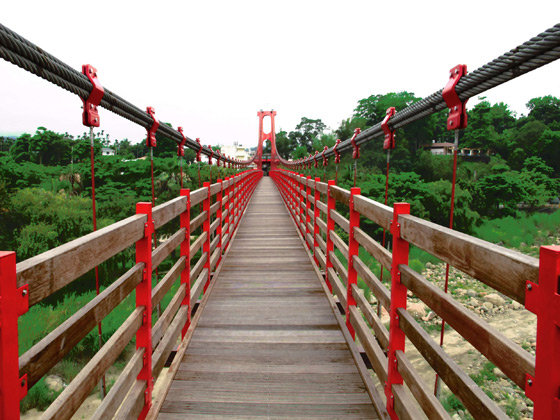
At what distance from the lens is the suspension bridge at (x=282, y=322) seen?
33.2 inches

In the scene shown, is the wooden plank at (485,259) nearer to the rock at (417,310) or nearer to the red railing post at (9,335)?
the red railing post at (9,335)

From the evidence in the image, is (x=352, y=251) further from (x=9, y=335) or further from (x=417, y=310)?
(x=417, y=310)

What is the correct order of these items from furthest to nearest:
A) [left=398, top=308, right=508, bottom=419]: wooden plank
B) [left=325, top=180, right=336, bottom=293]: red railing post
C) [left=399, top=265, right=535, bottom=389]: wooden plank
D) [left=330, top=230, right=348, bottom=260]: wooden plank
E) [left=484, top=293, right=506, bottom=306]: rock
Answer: [left=484, top=293, right=506, bottom=306]: rock < [left=325, top=180, right=336, bottom=293]: red railing post < [left=330, top=230, right=348, bottom=260]: wooden plank < [left=398, top=308, right=508, bottom=419]: wooden plank < [left=399, top=265, right=535, bottom=389]: wooden plank

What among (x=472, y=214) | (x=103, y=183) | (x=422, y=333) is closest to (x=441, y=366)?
(x=422, y=333)

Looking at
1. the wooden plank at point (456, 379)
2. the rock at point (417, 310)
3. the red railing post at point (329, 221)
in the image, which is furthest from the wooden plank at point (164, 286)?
the rock at point (417, 310)

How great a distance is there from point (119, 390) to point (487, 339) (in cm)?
125

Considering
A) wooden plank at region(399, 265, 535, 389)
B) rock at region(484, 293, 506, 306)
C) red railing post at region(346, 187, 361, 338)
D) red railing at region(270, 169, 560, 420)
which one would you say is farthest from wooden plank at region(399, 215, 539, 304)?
rock at region(484, 293, 506, 306)

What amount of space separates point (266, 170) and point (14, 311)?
61281 mm

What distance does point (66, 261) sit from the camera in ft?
3.43

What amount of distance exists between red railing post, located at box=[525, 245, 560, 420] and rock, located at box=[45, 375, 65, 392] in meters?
10.9

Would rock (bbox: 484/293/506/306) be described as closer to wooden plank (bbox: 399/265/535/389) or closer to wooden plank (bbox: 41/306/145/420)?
wooden plank (bbox: 399/265/535/389)

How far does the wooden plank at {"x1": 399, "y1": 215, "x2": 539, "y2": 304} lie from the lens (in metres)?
0.84

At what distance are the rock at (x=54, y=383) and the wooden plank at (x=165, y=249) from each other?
914cm

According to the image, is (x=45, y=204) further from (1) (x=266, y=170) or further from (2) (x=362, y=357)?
(1) (x=266, y=170)
